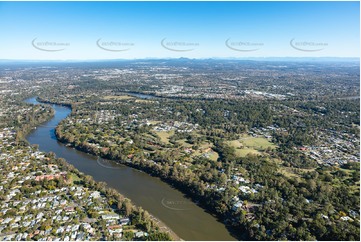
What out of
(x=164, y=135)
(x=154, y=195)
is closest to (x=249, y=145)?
(x=164, y=135)

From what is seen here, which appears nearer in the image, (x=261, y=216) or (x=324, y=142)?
(x=261, y=216)

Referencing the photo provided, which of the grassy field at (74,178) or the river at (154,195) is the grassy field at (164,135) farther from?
the grassy field at (74,178)

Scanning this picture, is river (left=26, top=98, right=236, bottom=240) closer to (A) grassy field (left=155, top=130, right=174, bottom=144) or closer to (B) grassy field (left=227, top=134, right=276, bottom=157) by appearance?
(A) grassy field (left=155, top=130, right=174, bottom=144)

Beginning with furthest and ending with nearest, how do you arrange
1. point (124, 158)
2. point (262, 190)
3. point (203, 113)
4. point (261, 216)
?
point (203, 113), point (124, 158), point (262, 190), point (261, 216)

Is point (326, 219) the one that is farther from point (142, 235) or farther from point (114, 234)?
point (114, 234)

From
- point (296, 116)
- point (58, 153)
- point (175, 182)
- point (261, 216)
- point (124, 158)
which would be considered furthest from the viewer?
point (296, 116)

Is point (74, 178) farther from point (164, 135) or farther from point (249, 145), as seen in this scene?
point (249, 145)

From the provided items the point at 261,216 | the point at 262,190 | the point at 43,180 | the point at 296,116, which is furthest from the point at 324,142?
the point at 43,180
